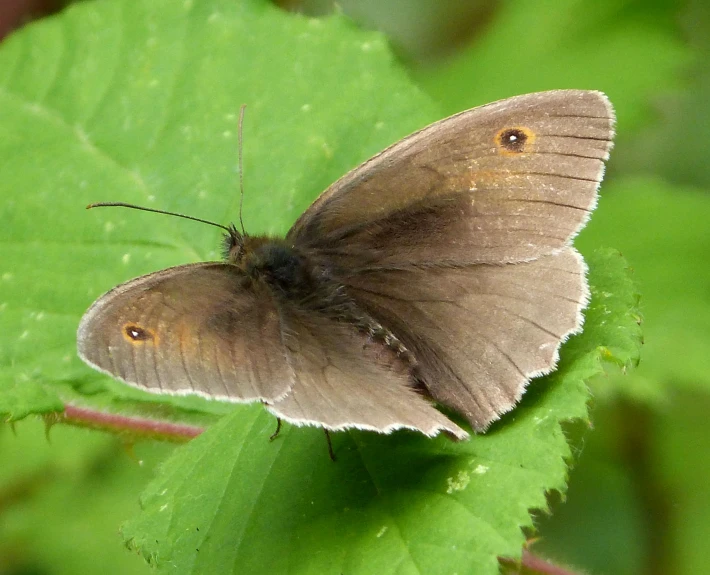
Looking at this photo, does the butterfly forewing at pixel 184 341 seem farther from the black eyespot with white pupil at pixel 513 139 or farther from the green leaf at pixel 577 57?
the green leaf at pixel 577 57

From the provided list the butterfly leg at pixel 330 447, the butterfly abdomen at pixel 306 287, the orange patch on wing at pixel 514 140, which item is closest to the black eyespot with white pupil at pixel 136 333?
the butterfly abdomen at pixel 306 287

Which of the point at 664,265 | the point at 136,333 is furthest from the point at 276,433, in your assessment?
the point at 664,265

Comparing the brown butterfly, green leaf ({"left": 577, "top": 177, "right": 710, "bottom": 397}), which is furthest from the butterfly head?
green leaf ({"left": 577, "top": 177, "right": 710, "bottom": 397})

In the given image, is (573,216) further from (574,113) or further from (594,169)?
(574,113)

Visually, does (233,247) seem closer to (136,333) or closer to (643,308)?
(136,333)

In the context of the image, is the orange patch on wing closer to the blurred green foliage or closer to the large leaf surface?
the large leaf surface

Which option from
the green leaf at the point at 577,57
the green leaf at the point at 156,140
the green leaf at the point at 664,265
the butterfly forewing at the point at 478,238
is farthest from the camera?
the green leaf at the point at 577,57

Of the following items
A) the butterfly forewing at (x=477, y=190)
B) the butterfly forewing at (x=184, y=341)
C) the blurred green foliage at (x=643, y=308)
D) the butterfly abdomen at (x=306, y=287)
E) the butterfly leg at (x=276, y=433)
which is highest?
the butterfly forewing at (x=477, y=190)
